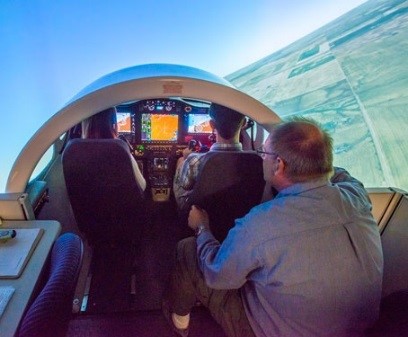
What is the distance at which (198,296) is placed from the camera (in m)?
1.17

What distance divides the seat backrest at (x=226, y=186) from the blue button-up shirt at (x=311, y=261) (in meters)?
0.48

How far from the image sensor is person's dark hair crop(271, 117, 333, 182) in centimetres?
88

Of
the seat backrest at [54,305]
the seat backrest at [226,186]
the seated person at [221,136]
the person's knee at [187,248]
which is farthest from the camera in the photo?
the seated person at [221,136]

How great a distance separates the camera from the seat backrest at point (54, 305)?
1.57 feet

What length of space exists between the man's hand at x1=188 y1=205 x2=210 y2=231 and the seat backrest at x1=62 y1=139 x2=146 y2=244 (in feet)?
1.21

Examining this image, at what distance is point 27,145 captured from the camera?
3.92 ft

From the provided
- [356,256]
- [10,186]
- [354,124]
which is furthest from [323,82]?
[10,186]

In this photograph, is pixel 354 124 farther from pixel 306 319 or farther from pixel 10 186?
pixel 10 186

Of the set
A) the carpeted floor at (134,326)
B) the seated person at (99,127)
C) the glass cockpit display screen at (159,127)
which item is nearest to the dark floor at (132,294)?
the carpeted floor at (134,326)

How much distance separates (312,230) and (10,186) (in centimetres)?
122

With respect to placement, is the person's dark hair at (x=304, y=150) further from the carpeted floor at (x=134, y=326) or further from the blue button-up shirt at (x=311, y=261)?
the carpeted floor at (x=134, y=326)

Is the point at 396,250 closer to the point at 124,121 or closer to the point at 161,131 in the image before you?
the point at 161,131

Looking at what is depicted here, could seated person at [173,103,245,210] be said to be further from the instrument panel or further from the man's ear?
the instrument panel

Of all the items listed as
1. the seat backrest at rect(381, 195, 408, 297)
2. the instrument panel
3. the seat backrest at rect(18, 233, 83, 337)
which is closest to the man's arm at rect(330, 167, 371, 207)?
the seat backrest at rect(381, 195, 408, 297)
